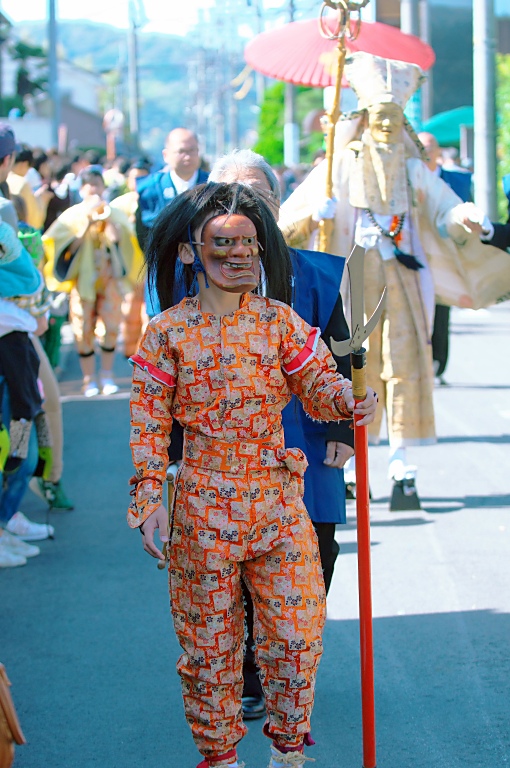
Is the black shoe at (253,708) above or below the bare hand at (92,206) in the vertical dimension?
below

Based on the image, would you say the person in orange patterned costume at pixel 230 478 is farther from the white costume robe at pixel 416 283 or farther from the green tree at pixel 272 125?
the green tree at pixel 272 125

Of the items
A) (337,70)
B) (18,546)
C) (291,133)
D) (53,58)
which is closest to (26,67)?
(291,133)

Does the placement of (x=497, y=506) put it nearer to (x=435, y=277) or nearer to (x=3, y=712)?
(x=435, y=277)

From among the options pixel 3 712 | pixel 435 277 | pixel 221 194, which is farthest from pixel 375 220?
pixel 3 712

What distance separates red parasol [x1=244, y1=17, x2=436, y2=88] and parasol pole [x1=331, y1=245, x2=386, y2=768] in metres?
4.80

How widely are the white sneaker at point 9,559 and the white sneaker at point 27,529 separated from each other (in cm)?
40

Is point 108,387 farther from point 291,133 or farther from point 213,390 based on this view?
point 291,133

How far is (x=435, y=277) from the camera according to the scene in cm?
730

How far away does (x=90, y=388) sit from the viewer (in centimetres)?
1205

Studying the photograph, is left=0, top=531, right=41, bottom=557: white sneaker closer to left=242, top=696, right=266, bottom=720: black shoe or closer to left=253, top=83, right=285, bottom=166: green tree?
left=242, top=696, right=266, bottom=720: black shoe

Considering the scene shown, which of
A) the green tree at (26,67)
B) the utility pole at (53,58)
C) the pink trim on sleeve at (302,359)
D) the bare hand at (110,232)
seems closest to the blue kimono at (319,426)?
the pink trim on sleeve at (302,359)

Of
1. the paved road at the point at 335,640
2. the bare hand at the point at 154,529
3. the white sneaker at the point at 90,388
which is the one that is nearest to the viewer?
the bare hand at the point at 154,529

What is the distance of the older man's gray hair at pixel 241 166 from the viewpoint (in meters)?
4.11

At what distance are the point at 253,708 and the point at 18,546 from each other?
2.56 meters
